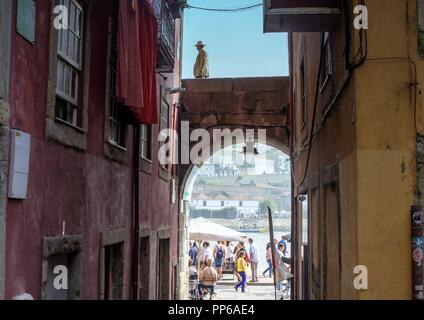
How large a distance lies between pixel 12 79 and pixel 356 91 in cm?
301

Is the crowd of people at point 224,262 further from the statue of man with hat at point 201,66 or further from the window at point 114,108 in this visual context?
the window at point 114,108

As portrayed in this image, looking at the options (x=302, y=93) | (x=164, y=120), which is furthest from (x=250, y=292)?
(x=302, y=93)

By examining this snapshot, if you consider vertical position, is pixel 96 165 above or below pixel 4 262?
above

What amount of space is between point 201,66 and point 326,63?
35.4 feet

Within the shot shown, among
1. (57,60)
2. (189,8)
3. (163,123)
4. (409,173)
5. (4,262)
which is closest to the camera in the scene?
(4,262)

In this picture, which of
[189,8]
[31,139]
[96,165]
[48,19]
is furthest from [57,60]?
[189,8]

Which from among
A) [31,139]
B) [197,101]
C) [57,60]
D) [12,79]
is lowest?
[31,139]

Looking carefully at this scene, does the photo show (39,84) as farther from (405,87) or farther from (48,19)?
(405,87)

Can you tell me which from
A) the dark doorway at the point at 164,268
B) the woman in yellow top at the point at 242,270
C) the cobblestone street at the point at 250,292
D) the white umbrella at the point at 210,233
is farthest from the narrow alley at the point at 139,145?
the white umbrella at the point at 210,233

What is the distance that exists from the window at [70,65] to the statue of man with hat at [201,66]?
11.3 metres

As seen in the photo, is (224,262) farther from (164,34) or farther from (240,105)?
(164,34)

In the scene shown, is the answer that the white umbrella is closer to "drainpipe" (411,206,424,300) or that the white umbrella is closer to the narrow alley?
the narrow alley

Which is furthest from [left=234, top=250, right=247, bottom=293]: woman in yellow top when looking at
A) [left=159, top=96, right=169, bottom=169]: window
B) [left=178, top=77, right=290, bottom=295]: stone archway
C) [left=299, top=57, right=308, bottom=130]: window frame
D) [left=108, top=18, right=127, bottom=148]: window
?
[left=108, top=18, right=127, bottom=148]: window

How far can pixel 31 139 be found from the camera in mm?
4836
